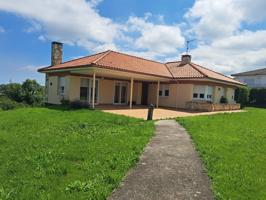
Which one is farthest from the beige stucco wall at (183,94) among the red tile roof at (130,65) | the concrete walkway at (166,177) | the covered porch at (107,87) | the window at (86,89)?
the concrete walkway at (166,177)

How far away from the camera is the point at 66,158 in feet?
23.6

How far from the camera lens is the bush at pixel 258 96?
3475 centimetres

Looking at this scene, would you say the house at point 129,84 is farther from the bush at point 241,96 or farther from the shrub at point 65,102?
the bush at point 241,96

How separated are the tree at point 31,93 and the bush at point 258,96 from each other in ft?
86.0

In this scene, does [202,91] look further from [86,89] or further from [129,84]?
[86,89]

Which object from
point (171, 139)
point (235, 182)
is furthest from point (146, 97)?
point (235, 182)

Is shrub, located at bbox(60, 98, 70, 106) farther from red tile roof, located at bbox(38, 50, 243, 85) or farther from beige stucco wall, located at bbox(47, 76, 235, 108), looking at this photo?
red tile roof, located at bbox(38, 50, 243, 85)

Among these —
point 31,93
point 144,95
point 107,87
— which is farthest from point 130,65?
point 31,93

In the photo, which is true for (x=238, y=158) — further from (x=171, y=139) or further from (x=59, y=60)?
(x=59, y=60)

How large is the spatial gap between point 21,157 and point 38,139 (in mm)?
2259

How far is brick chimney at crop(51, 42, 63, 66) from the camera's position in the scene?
2602 centimetres

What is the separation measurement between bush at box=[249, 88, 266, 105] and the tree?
86.0ft

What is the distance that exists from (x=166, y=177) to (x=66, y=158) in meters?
2.79

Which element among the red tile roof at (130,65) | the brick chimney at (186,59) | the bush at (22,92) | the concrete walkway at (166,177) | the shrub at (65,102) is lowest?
the concrete walkway at (166,177)
